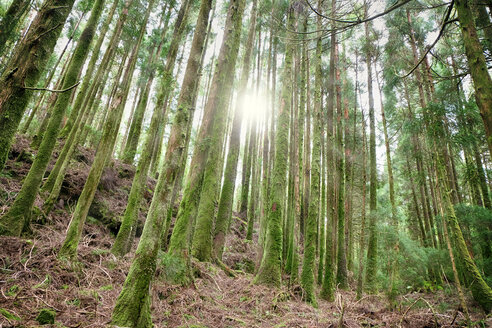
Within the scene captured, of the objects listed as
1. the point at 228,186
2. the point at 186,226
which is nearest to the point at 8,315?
the point at 186,226

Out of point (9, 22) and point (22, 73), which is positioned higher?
point (9, 22)

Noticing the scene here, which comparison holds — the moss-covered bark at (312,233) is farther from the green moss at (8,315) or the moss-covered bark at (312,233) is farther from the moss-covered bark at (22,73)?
the moss-covered bark at (22,73)

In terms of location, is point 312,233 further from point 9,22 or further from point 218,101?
point 9,22

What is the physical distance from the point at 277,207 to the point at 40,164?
5.07 meters

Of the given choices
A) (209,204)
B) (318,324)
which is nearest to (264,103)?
(209,204)

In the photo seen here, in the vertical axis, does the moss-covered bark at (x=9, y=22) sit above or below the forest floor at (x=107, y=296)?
above

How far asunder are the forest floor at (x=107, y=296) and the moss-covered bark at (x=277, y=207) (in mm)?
386

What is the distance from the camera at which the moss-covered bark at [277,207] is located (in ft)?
19.2

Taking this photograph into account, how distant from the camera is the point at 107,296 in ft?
11.3

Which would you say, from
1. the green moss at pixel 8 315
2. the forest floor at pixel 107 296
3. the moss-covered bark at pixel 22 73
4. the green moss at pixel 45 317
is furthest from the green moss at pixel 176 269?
the moss-covered bark at pixel 22 73

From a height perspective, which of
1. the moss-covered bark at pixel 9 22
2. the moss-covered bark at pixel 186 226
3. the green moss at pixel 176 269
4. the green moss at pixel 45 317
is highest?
the moss-covered bark at pixel 9 22

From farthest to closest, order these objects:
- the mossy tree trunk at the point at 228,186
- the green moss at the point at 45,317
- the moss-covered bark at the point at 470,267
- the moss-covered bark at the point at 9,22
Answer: the mossy tree trunk at the point at 228,186
the moss-covered bark at the point at 470,267
the moss-covered bark at the point at 9,22
the green moss at the point at 45,317

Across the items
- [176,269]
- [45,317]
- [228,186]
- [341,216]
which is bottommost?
[45,317]

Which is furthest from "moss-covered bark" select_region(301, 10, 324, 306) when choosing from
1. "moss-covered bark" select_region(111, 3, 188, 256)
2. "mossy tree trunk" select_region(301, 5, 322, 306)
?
"moss-covered bark" select_region(111, 3, 188, 256)
